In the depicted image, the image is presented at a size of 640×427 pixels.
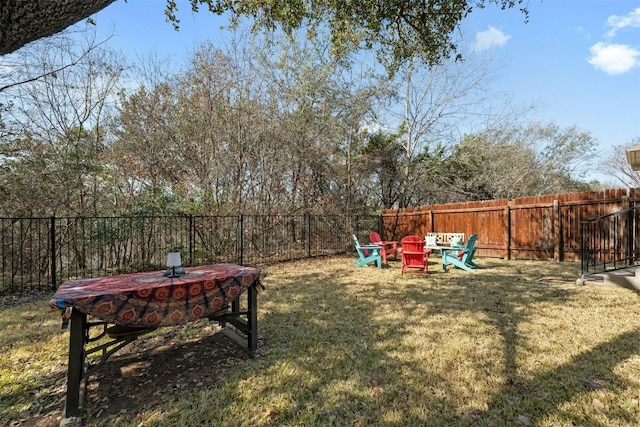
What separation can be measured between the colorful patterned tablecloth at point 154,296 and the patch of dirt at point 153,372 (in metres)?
0.56

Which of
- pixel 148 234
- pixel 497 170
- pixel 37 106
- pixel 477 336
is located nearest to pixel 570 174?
pixel 497 170

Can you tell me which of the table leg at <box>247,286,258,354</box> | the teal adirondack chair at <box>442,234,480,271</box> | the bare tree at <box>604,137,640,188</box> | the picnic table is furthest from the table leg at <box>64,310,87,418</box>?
the bare tree at <box>604,137,640,188</box>

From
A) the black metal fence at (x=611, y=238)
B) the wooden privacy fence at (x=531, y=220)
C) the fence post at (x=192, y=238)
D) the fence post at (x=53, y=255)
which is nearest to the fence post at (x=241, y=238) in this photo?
the fence post at (x=192, y=238)

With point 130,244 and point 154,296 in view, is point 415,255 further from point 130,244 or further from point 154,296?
point 130,244

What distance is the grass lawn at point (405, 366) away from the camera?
205 cm

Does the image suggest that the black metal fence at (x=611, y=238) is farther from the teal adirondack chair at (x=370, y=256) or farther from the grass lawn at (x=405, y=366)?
the teal adirondack chair at (x=370, y=256)

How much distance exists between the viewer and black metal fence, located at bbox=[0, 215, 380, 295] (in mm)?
6309

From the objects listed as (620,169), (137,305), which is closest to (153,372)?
(137,305)

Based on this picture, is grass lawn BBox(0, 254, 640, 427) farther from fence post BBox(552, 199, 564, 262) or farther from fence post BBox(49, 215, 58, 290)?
fence post BBox(552, 199, 564, 262)

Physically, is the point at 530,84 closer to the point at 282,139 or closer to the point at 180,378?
the point at 282,139

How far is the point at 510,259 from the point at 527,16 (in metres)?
7.18

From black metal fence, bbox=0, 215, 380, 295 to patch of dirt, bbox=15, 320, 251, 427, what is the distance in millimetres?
4273

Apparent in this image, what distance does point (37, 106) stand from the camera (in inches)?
272

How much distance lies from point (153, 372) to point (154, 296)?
887 millimetres
